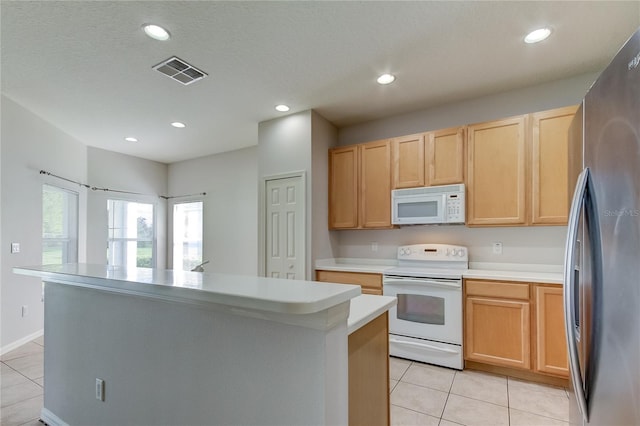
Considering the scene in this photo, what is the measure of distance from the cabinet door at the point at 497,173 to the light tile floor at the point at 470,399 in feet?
4.70

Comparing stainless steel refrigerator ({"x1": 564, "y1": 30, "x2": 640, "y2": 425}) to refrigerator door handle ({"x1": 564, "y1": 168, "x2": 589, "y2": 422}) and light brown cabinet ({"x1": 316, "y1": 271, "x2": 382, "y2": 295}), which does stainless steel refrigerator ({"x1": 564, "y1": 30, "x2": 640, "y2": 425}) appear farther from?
light brown cabinet ({"x1": 316, "y1": 271, "x2": 382, "y2": 295})

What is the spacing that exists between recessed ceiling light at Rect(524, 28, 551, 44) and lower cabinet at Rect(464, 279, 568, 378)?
196 cm

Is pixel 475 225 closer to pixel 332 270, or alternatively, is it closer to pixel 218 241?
pixel 332 270

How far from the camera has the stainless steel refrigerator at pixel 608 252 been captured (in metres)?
0.79

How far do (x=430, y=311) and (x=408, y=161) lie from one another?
162 cm

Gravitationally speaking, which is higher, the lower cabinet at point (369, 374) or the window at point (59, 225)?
the window at point (59, 225)

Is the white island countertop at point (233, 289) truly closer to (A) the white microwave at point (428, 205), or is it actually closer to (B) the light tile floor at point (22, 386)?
(B) the light tile floor at point (22, 386)

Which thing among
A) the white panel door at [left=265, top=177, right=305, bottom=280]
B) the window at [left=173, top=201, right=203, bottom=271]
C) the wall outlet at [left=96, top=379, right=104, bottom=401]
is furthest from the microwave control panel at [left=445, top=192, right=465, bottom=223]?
the window at [left=173, top=201, right=203, bottom=271]

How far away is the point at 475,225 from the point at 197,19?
3.01m

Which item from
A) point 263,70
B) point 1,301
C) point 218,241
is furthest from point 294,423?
point 218,241

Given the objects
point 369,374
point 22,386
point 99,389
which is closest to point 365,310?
point 369,374

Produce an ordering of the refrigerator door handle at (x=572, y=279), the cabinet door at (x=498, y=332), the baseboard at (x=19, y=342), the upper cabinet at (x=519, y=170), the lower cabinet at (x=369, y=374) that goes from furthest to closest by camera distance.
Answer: the baseboard at (x=19, y=342)
the upper cabinet at (x=519, y=170)
the cabinet door at (x=498, y=332)
the lower cabinet at (x=369, y=374)
the refrigerator door handle at (x=572, y=279)

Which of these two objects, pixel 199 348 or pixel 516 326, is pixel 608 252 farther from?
pixel 516 326

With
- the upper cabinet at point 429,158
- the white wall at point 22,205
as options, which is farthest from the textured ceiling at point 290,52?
the upper cabinet at point 429,158
